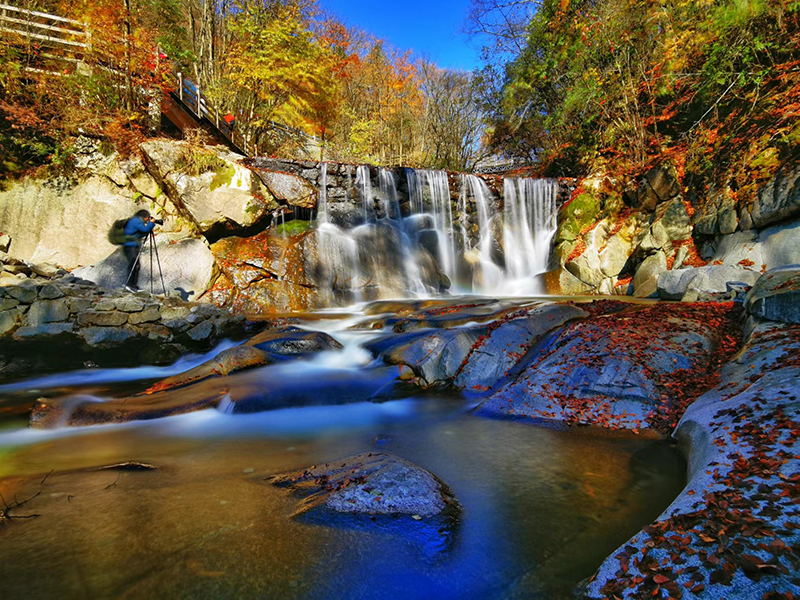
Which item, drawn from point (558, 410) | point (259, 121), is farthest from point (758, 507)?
point (259, 121)

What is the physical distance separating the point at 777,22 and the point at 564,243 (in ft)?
25.7

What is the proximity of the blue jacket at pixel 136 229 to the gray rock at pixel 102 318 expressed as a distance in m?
3.62

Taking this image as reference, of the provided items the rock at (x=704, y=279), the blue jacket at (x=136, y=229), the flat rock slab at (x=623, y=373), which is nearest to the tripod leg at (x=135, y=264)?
the blue jacket at (x=136, y=229)

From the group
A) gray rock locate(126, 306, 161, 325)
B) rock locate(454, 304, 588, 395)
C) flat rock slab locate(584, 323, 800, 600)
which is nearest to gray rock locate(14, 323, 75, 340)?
gray rock locate(126, 306, 161, 325)

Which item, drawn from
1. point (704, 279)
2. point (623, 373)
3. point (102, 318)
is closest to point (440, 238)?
point (704, 279)

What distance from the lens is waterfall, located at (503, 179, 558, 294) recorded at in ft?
51.4

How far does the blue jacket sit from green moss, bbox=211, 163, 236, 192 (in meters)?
2.40

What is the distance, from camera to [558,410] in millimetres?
5008

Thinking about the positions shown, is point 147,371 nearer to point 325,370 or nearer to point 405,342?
point 325,370

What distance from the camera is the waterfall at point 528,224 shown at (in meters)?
15.7

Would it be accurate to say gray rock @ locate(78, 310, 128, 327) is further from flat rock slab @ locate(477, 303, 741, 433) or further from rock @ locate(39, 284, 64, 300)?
flat rock slab @ locate(477, 303, 741, 433)

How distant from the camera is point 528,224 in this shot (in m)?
16.2

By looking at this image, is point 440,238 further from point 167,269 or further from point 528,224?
point 167,269

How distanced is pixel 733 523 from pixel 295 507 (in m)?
2.84
